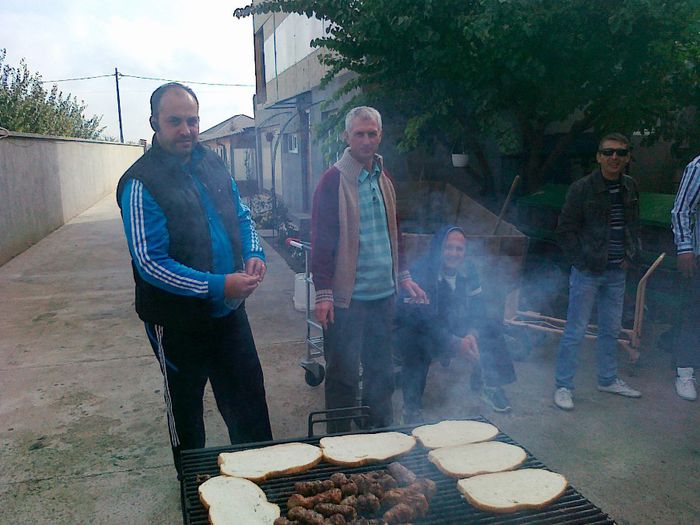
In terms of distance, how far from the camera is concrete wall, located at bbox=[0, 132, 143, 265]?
36.0 ft

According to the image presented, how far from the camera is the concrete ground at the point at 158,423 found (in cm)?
313

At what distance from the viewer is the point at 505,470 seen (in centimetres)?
212

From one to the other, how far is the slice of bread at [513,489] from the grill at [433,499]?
3 centimetres

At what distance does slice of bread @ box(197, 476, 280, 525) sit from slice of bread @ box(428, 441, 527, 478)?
69 cm

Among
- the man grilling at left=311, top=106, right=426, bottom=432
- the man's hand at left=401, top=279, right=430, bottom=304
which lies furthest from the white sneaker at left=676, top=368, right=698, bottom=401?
the man grilling at left=311, top=106, right=426, bottom=432

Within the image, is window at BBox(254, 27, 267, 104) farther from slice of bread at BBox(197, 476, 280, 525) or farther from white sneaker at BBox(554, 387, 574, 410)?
slice of bread at BBox(197, 476, 280, 525)

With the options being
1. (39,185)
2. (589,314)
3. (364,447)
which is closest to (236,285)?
(364,447)

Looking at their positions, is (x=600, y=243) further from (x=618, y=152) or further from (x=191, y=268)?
(x=191, y=268)

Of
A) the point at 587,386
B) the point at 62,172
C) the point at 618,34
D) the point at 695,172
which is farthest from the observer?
the point at 62,172

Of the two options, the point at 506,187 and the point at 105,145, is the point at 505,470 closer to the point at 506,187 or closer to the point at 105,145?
the point at 506,187

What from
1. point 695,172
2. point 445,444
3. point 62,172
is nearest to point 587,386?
point 695,172

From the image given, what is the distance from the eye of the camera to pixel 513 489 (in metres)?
1.98

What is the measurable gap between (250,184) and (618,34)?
62.4 feet

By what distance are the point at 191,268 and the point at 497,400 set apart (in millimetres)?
2692
